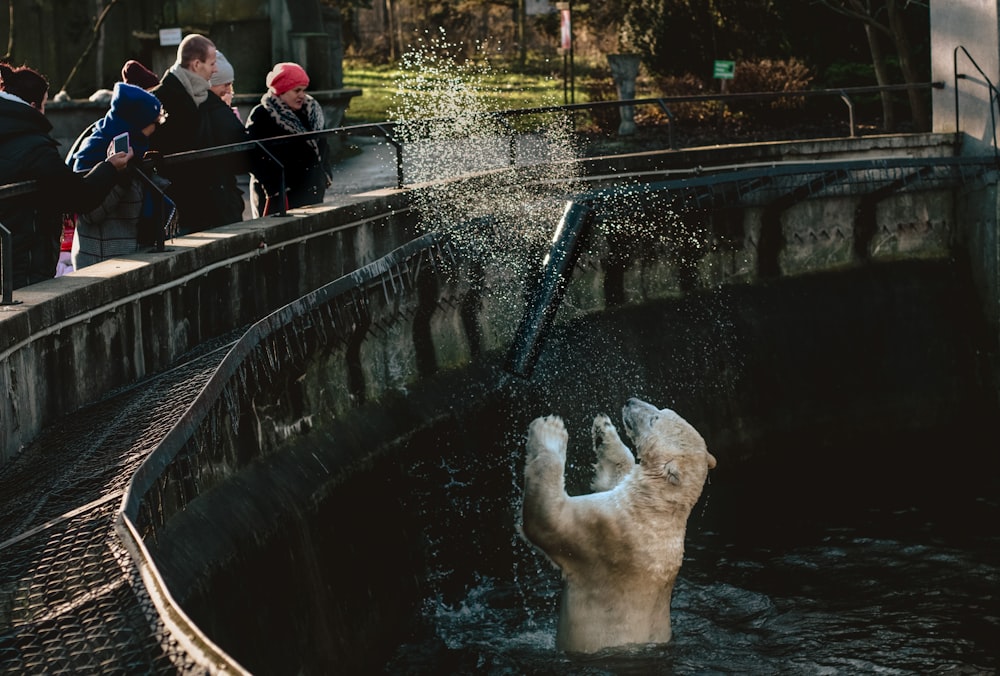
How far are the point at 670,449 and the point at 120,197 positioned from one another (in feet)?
11.3

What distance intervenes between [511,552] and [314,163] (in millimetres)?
3397

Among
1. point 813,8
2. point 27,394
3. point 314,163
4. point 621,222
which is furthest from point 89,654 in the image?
point 813,8

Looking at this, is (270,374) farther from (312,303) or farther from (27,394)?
(27,394)

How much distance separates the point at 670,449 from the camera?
804cm

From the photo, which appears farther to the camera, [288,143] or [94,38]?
[94,38]

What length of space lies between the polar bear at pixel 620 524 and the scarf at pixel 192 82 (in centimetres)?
372

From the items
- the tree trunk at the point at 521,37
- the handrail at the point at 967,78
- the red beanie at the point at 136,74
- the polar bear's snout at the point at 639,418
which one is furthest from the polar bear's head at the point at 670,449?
the tree trunk at the point at 521,37

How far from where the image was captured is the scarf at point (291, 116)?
11711mm

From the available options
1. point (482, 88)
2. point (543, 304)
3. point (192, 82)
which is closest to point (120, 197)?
point (192, 82)

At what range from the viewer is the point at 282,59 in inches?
976

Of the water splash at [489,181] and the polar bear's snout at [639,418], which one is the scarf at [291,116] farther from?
the polar bear's snout at [639,418]

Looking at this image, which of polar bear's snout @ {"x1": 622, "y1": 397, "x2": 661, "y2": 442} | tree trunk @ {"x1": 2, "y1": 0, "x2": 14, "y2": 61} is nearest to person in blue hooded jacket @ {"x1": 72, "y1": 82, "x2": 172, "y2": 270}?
polar bear's snout @ {"x1": 622, "y1": 397, "x2": 661, "y2": 442}

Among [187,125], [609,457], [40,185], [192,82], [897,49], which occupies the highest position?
[897,49]

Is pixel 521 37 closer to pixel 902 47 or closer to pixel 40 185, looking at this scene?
pixel 902 47
